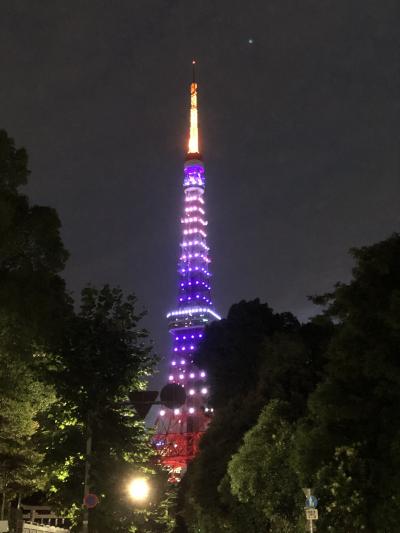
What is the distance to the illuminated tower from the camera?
11119 centimetres

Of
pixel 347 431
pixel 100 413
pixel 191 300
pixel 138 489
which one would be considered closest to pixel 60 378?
pixel 100 413

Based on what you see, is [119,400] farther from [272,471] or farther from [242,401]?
[242,401]

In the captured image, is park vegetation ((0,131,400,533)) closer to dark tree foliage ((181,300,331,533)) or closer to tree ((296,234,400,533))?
tree ((296,234,400,533))

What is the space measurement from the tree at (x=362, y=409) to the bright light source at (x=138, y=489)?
5.18 meters

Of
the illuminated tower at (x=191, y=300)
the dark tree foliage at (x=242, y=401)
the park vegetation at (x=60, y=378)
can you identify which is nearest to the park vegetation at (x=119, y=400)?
the park vegetation at (x=60, y=378)

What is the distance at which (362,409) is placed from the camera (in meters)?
18.6

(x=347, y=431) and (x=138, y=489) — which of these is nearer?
(x=347, y=431)

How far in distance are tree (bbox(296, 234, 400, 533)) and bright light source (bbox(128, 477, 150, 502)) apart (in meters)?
5.18

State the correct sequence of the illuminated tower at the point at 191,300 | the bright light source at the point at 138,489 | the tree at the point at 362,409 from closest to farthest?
the tree at the point at 362,409 < the bright light source at the point at 138,489 < the illuminated tower at the point at 191,300

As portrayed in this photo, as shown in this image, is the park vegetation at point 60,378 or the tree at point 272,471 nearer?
the park vegetation at point 60,378

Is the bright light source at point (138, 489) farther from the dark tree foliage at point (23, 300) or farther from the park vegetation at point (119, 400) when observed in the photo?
the dark tree foliage at point (23, 300)

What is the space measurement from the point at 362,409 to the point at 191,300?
382 feet

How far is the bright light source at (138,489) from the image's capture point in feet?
68.0

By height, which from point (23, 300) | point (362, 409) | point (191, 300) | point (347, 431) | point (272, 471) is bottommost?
point (272, 471)
